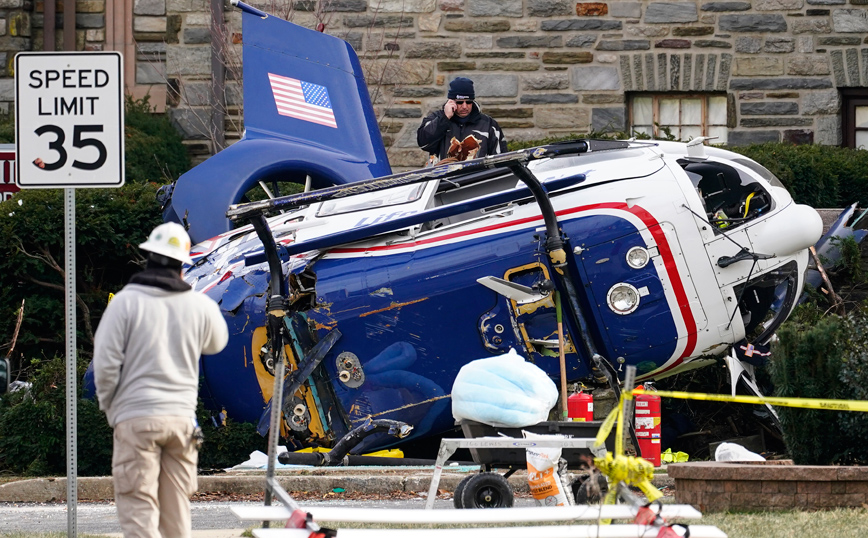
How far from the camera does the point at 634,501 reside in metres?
5.64

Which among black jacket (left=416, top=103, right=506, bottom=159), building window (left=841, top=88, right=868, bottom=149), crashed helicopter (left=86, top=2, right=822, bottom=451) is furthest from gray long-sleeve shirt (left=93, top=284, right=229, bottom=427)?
building window (left=841, top=88, right=868, bottom=149)

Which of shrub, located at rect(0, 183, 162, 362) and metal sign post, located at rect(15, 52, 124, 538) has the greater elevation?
metal sign post, located at rect(15, 52, 124, 538)

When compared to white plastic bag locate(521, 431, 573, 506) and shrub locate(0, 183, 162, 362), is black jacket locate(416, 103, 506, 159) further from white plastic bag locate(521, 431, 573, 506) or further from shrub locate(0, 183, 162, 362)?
white plastic bag locate(521, 431, 573, 506)

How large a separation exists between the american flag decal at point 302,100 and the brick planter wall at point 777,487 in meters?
5.98

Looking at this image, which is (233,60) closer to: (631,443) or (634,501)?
(631,443)

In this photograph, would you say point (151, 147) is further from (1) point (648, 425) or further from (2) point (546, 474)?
(2) point (546, 474)

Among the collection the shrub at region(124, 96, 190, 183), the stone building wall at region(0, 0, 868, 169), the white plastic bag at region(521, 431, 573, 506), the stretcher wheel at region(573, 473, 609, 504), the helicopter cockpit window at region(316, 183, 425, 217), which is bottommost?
the stretcher wheel at region(573, 473, 609, 504)

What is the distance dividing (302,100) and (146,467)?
7.00 m

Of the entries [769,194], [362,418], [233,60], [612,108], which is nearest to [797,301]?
[769,194]

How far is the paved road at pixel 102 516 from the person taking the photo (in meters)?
7.38

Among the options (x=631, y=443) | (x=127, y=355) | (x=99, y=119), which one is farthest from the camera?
(x=631, y=443)

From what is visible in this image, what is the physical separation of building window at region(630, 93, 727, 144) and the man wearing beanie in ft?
16.8

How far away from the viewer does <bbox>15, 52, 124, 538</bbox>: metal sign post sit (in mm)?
6730

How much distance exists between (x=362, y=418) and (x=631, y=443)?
1915mm
